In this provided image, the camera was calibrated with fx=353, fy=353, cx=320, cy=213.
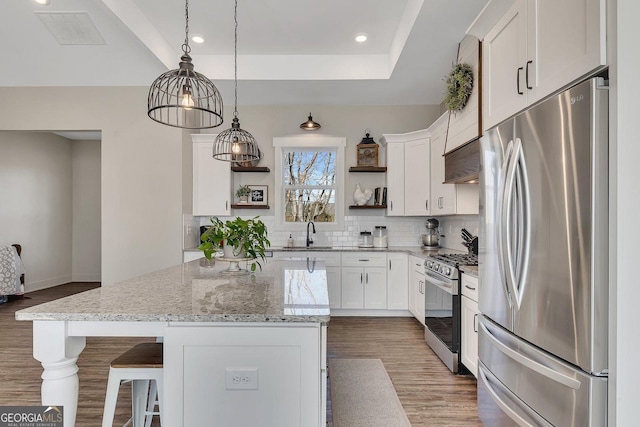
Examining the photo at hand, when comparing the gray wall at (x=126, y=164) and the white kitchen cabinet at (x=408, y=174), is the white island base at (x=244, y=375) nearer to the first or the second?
the gray wall at (x=126, y=164)

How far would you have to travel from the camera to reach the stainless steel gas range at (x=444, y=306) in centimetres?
280

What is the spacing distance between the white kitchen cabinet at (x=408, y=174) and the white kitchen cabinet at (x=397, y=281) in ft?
2.09

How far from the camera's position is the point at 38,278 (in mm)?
6258

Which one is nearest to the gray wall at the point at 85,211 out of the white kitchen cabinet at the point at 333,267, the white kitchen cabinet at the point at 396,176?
the white kitchen cabinet at the point at 333,267

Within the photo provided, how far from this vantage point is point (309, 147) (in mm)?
4984

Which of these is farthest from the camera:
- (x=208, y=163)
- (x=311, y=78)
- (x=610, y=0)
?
(x=208, y=163)

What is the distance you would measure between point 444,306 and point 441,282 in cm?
20

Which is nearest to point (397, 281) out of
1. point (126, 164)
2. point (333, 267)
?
point (333, 267)

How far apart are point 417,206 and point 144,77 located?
3753mm

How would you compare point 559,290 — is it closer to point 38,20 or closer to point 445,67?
point 445,67

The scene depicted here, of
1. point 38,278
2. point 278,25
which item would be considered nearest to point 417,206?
point 278,25

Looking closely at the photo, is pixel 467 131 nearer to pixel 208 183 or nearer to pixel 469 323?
pixel 469 323

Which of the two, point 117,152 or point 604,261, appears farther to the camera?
point 117,152

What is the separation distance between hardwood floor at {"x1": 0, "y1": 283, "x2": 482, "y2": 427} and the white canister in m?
0.97
